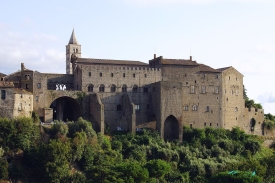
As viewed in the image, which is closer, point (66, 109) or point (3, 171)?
point (3, 171)

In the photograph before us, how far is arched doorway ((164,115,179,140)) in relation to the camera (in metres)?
68.0

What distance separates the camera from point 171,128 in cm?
6825

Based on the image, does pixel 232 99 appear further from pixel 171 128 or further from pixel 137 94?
pixel 137 94

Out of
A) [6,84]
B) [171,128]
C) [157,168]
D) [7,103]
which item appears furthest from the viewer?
[171,128]

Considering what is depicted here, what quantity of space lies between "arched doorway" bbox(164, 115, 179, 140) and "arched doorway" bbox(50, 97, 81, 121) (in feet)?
35.6

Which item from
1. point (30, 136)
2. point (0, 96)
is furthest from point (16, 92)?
point (30, 136)

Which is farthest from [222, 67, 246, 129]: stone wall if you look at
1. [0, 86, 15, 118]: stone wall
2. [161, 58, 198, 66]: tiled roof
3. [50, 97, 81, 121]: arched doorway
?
[0, 86, 15, 118]: stone wall

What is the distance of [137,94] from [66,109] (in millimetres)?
8910

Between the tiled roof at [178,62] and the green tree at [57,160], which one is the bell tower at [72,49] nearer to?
the tiled roof at [178,62]

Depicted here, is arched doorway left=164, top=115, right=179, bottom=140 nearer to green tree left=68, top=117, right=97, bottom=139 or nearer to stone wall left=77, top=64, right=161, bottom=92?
stone wall left=77, top=64, right=161, bottom=92

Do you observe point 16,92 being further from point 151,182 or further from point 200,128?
point 200,128

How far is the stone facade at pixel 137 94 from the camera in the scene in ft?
211

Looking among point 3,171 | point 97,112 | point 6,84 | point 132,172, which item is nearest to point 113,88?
point 97,112

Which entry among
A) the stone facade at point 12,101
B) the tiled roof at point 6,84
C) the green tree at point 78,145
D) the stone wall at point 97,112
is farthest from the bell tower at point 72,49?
the green tree at point 78,145
